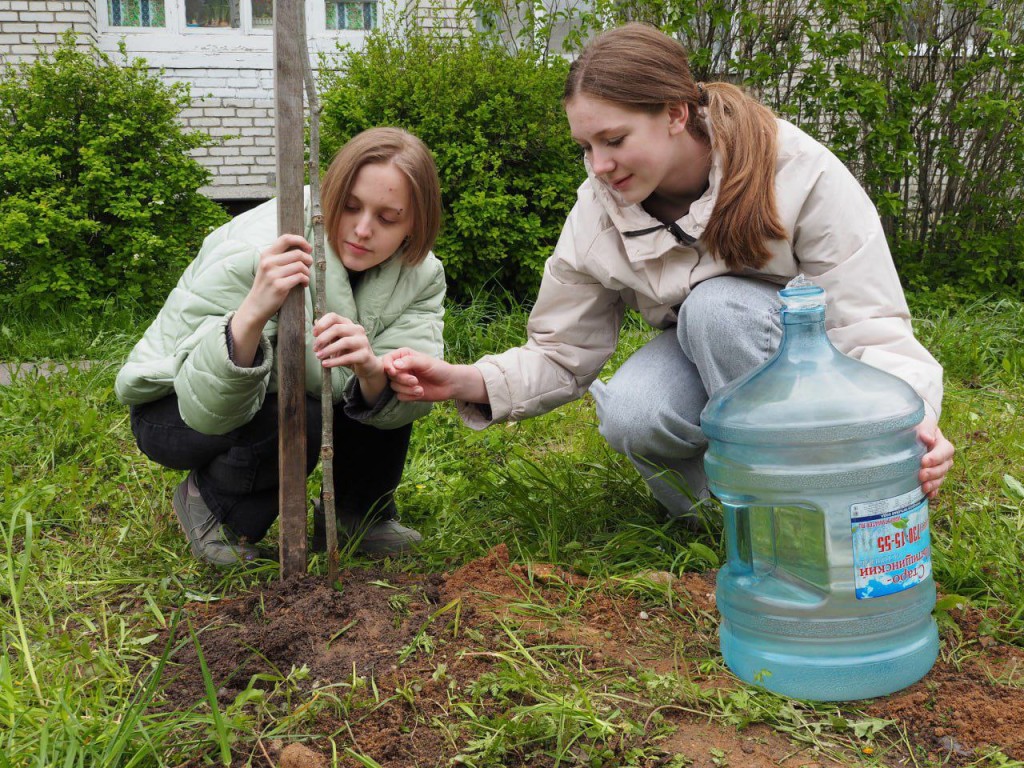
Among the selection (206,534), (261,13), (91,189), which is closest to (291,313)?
(206,534)

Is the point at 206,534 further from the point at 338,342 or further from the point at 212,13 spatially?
the point at 212,13

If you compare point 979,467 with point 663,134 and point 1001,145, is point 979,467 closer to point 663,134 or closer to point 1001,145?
point 663,134

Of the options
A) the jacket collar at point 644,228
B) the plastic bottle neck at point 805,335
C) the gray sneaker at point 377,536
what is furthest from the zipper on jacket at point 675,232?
the gray sneaker at point 377,536

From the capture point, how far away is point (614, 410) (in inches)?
105

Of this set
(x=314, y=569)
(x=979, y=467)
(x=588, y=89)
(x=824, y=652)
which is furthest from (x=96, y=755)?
(x=979, y=467)

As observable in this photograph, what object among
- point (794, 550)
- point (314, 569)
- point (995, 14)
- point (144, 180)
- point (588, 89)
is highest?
point (995, 14)

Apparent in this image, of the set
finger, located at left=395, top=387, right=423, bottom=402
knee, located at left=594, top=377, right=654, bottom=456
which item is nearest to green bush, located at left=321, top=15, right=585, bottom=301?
knee, located at left=594, top=377, right=654, bottom=456

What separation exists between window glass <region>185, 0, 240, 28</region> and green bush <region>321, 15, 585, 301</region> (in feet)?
10.9

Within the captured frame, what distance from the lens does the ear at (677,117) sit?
7.89 feet

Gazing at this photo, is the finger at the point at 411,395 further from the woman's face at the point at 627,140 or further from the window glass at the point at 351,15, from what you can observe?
the window glass at the point at 351,15

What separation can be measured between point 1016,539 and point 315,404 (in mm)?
1838

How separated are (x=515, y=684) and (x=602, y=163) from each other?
1243mm

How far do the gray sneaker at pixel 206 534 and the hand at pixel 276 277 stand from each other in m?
0.75

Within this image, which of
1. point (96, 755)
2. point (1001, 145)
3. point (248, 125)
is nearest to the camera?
point (96, 755)
